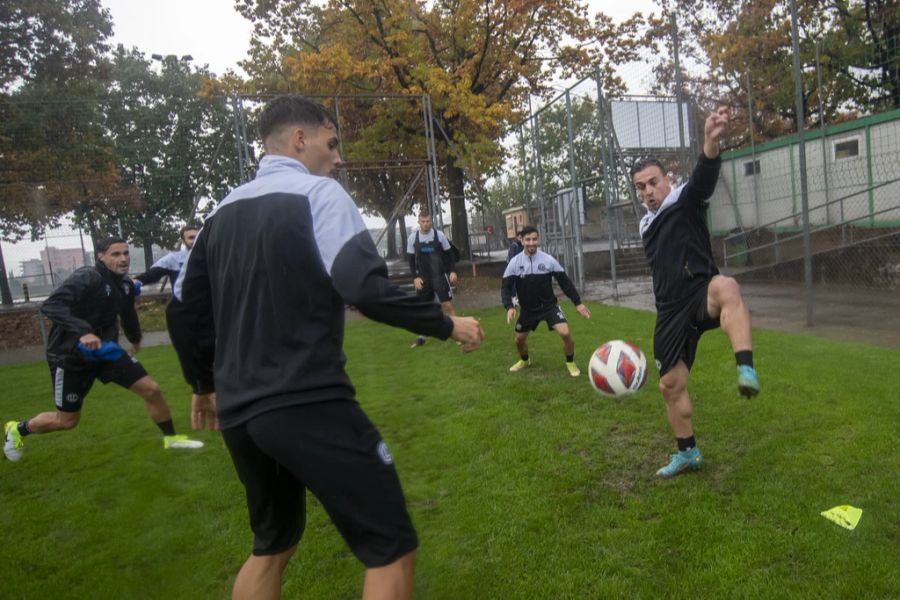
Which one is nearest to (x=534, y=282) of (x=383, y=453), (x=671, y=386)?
(x=671, y=386)

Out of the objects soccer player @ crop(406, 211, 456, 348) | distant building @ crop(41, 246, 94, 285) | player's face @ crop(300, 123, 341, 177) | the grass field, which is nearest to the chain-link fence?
soccer player @ crop(406, 211, 456, 348)

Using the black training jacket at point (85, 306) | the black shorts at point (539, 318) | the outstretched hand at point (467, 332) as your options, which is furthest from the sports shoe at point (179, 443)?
the outstretched hand at point (467, 332)

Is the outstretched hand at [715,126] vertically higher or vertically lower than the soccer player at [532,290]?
higher

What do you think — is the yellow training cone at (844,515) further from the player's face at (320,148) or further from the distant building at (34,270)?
the distant building at (34,270)

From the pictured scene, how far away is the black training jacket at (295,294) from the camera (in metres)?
1.85

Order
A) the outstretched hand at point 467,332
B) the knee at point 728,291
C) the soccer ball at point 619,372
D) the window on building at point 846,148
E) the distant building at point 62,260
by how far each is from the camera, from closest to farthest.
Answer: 1. the outstretched hand at point 467,332
2. the knee at point 728,291
3. the soccer ball at point 619,372
4. the window on building at point 846,148
5. the distant building at point 62,260

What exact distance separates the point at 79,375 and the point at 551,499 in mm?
4029

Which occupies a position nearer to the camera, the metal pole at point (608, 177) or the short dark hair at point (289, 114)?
the short dark hair at point (289, 114)

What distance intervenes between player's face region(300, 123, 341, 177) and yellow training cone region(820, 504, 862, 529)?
3167 mm

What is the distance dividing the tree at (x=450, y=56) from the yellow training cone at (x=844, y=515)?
1503cm

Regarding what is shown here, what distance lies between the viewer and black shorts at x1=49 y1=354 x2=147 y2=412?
513 centimetres

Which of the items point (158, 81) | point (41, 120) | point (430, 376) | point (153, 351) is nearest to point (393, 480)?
point (430, 376)

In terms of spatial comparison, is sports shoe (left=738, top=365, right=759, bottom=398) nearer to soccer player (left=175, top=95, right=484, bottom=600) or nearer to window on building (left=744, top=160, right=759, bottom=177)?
soccer player (left=175, top=95, right=484, bottom=600)

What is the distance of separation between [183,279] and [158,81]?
134 ft
